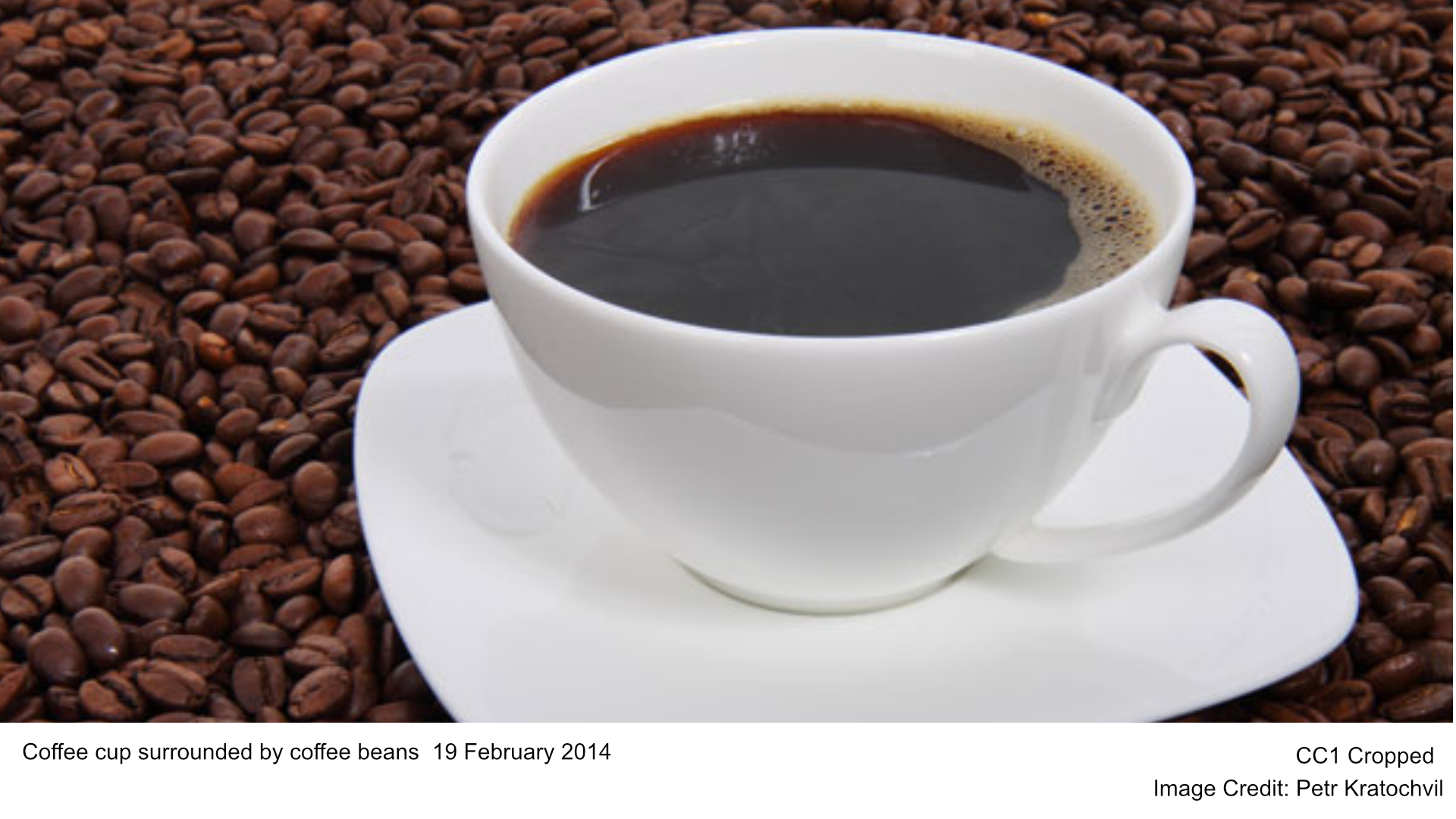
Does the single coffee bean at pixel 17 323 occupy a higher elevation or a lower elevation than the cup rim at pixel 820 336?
lower

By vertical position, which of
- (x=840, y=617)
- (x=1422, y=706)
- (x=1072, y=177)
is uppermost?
(x=1072, y=177)

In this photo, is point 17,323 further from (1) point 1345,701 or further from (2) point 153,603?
(1) point 1345,701

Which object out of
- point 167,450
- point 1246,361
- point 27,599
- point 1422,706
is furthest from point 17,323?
point 1422,706

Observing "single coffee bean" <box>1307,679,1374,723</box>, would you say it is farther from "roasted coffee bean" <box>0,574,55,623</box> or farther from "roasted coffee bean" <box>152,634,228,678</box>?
"roasted coffee bean" <box>0,574,55,623</box>

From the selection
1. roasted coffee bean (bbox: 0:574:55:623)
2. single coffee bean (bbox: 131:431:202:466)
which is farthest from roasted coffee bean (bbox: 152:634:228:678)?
single coffee bean (bbox: 131:431:202:466)

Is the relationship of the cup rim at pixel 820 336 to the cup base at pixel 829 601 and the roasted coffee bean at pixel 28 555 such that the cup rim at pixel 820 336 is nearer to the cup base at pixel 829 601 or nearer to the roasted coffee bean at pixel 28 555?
the cup base at pixel 829 601

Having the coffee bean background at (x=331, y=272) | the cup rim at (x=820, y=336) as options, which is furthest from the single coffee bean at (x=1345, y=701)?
the cup rim at (x=820, y=336)
